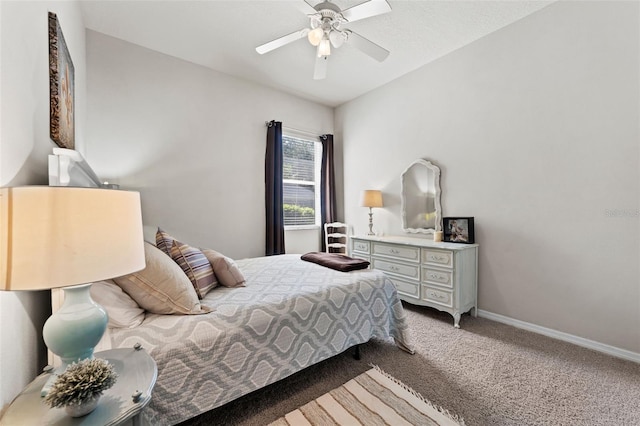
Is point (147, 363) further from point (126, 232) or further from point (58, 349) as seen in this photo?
point (126, 232)

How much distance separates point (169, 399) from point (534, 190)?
123 inches

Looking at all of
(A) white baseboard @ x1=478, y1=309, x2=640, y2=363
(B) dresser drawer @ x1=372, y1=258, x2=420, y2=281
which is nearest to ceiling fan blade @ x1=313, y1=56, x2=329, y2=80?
(B) dresser drawer @ x1=372, y1=258, x2=420, y2=281

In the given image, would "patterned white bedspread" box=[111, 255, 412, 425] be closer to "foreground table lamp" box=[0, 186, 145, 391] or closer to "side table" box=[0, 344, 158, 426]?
"side table" box=[0, 344, 158, 426]

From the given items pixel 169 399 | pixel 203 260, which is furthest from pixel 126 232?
pixel 203 260

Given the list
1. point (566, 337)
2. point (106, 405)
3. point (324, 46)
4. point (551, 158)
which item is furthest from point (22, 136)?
point (566, 337)

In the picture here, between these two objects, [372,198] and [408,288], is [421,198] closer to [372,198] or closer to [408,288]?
[372,198]

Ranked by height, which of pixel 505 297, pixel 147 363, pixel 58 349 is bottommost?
pixel 505 297

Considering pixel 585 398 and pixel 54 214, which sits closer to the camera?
pixel 54 214

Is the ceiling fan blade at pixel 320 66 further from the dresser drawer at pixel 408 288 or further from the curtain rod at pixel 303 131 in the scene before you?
the dresser drawer at pixel 408 288

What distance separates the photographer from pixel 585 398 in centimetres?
160

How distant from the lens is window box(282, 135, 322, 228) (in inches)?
160

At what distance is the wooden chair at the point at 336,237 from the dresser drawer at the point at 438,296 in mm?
1511

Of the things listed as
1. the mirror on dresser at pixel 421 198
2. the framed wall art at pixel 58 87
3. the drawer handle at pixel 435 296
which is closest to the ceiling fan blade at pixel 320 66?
the mirror on dresser at pixel 421 198

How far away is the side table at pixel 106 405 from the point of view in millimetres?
688
